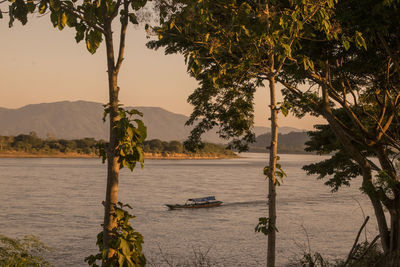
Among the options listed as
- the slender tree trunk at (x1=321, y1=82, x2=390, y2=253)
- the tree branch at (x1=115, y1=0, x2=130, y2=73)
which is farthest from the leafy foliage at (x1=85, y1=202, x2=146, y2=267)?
the slender tree trunk at (x1=321, y1=82, x2=390, y2=253)

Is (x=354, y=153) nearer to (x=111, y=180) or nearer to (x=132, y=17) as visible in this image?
(x=132, y=17)

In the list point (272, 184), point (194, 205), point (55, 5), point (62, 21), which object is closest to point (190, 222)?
point (194, 205)

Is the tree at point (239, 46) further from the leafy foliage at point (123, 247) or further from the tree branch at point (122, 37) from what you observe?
the leafy foliage at point (123, 247)

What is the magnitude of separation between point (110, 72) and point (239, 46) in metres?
4.79

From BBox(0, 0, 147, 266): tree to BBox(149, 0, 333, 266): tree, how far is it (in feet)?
6.09

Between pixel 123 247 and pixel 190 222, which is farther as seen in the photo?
pixel 190 222

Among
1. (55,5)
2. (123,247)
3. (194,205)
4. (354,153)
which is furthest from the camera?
(194,205)

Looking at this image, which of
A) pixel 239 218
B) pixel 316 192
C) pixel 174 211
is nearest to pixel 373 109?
pixel 239 218

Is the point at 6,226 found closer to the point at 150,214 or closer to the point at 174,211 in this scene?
the point at 150,214

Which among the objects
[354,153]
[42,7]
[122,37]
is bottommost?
[354,153]

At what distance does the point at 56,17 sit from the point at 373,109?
16.8 meters

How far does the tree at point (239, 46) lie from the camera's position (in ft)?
27.3

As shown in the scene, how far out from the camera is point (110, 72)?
6.23 meters

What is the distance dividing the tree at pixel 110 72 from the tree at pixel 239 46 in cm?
186
